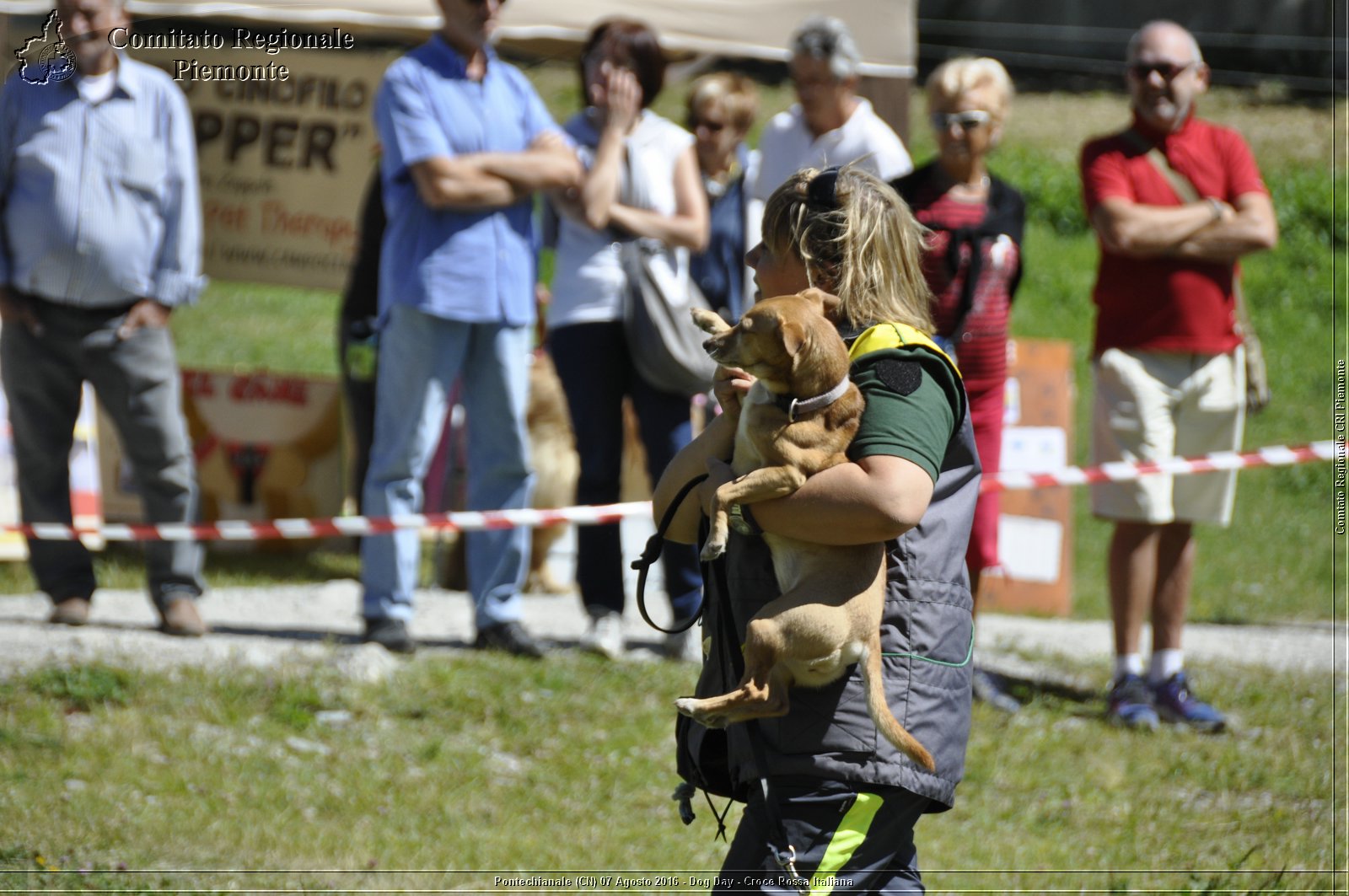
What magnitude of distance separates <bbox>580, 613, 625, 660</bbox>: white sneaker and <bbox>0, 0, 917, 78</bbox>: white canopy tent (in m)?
3.34

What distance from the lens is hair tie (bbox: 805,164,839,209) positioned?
2383mm

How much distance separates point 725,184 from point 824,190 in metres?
4.10

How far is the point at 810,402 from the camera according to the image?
2211 millimetres

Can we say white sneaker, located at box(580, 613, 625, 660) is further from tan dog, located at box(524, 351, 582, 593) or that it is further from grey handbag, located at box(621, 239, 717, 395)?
tan dog, located at box(524, 351, 582, 593)

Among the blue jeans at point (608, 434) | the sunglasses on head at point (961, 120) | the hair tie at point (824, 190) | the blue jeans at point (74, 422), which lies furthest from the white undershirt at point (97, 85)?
the hair tie at point (824, 190)

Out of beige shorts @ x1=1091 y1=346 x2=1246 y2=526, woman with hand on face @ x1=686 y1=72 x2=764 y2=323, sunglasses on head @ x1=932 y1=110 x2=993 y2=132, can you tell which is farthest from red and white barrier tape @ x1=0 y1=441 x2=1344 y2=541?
sunglasses on head @ x1=932 y1=110 x2=993 y2=132

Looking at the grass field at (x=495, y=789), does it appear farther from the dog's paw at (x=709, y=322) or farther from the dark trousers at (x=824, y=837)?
the dog's paw at (x=709, y=322)

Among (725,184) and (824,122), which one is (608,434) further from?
(824,122)

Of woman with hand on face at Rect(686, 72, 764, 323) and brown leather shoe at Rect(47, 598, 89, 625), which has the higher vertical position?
woman with hand on face at Rect(686, 72, 764, 323)

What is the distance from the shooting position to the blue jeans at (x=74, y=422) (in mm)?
5504

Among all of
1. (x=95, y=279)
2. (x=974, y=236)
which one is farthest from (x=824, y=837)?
(x=95, y=279)

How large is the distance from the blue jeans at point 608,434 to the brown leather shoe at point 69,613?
1.95m

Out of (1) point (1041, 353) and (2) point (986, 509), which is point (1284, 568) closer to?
(1) point (1041, 353)

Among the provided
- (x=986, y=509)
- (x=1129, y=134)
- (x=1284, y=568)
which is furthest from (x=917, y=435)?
(x=1284, y=568)
